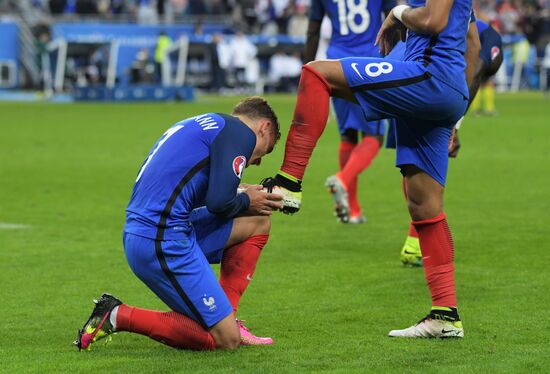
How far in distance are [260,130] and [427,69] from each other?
34.8 inches

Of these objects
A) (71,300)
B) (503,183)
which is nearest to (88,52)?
(503,183)

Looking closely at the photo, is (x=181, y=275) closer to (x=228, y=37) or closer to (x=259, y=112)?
(x=259, y=112)

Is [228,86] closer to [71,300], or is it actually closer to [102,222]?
[102,222]

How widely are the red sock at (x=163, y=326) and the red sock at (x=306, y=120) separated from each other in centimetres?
90

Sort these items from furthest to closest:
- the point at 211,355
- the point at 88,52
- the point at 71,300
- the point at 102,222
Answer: the point at 88,52 < the point at 102,222 < the point at 71,300 < the point at 211,355

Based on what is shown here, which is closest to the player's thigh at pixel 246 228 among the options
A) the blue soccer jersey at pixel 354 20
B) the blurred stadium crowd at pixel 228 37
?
the blue soccer jersey at pixel 354 20

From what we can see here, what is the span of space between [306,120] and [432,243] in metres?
1.04

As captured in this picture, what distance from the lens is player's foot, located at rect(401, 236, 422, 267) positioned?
838 centimetres

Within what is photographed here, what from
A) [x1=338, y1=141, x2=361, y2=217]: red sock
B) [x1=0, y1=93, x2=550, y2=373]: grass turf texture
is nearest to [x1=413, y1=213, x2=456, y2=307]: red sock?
[x1=0, y1=93, x2=550, y2=373]: grass turf texture

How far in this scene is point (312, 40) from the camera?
10867 millimetres

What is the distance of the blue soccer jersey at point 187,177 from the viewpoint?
5543mm

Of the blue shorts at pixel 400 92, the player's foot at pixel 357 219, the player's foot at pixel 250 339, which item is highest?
the blue shorts at pixel 400 92

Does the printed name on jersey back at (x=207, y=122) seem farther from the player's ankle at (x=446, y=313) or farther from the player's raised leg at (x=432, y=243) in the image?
the player's ankle at (x=446, y=313)

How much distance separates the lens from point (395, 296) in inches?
291
